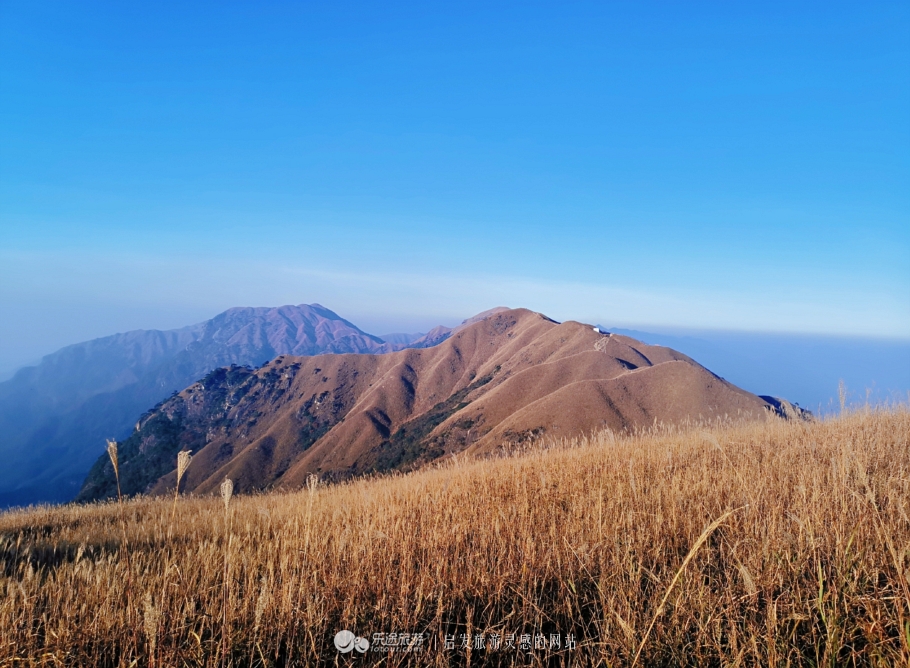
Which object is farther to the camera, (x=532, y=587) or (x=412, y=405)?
(x=412, y=405)

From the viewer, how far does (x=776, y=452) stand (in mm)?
6406

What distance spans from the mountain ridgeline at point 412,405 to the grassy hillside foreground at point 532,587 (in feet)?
131

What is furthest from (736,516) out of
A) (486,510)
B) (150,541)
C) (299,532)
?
(150,541)

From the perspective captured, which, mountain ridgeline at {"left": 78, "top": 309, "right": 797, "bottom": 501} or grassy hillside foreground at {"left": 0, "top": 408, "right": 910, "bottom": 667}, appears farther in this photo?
mountain ridgeline at {"left": 78, "top": 309, "right": 797, "bottom": 501}

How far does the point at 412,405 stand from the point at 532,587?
114 m

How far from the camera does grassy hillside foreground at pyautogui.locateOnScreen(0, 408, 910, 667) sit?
247 cm

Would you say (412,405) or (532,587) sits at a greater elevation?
(532,587)

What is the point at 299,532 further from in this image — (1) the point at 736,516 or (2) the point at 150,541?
(1) the point at 736,516

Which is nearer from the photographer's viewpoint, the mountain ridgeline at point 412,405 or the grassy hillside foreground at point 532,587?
the grassy hillside foreground at point 532,587

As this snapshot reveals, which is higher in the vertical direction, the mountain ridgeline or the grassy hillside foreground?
the grassy hillside foreground

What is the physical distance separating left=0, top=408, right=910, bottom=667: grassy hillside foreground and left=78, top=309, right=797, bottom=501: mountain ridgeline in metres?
40.0

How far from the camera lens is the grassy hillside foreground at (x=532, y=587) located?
247 centimetres

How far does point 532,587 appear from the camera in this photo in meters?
3.16

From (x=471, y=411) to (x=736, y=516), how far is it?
71.7 metres
